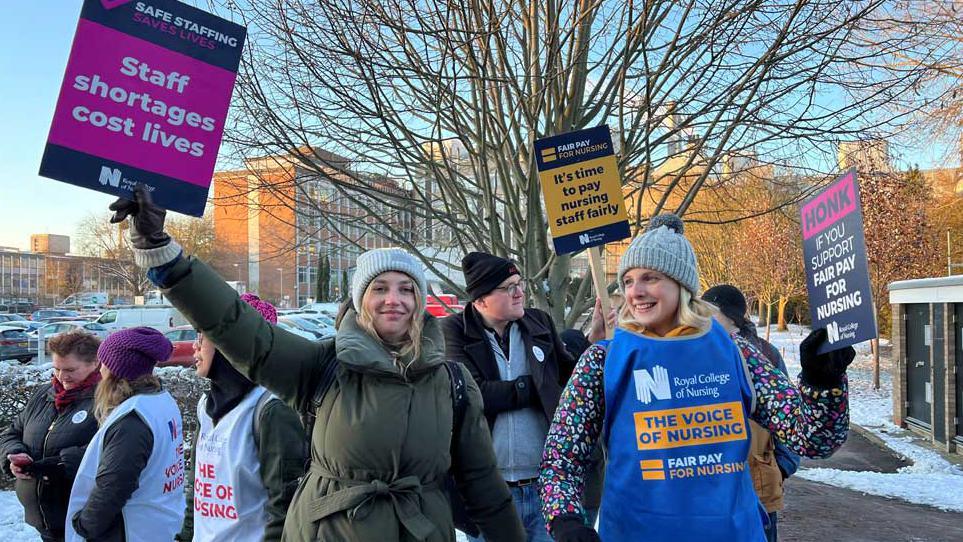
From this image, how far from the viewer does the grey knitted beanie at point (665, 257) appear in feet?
7.57

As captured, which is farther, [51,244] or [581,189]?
[51,244]

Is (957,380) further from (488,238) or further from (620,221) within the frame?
(620,221)

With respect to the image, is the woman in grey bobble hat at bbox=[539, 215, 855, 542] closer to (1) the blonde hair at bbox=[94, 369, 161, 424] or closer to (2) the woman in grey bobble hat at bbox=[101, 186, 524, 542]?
(2) the woman in grey bobble hat at bbox=[101, 186, 524, 542]

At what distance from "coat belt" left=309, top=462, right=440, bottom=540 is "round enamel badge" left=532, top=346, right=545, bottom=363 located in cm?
138

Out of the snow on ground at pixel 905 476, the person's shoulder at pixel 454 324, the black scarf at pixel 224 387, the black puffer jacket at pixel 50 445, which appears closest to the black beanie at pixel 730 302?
the person's shoulder at pixel 454 324

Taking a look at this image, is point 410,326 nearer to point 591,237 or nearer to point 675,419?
point 675,419

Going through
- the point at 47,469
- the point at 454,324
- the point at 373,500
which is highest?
the point at 454,324

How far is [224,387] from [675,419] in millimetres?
1794

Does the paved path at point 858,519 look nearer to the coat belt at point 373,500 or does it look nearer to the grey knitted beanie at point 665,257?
the grey knitted beanie at point 665,257

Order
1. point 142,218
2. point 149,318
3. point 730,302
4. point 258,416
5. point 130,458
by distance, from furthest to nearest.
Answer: point 149,318
point 730,302
point 130,458
point 258,416
point 142,218

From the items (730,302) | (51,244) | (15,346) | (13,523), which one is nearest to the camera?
(730,302)

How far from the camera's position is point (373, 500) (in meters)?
2.18

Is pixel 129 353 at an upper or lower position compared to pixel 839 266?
lower

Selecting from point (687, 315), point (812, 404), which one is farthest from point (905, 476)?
point (687, 315)
